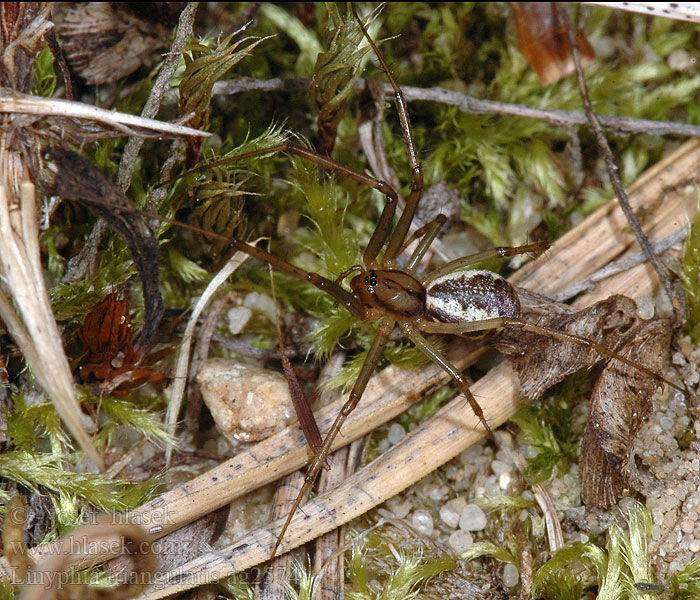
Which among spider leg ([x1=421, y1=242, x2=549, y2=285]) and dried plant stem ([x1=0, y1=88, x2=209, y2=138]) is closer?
dried plant stem ([x1=0, y1=88, x2=209, y2=138])

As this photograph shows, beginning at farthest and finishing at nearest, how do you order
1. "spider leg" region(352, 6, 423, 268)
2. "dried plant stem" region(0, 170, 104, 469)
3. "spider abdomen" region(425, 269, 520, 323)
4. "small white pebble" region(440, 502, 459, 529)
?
1. "spider leg" region(352, 6, 423, 268)
2. "spider abdomen" region(425, 269, 520, 323)
3. "small white pebble" region(440, 502, 459, 529)
4. "dried plant stem" region(0, 170, 104, 469)

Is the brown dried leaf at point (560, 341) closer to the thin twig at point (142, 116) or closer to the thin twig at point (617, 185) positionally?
the thin twig at point (617, 185)

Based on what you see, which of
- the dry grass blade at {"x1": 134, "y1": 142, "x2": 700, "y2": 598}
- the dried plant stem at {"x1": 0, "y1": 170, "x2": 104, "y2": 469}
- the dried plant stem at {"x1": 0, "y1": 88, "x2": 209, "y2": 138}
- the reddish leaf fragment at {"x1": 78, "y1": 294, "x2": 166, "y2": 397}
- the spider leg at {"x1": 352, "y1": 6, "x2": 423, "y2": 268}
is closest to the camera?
the dried plant stem at {"x1": 0, "y1": 170, "x2": 104, "y2": 469}

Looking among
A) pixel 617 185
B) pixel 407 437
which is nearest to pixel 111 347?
pixel 407 437

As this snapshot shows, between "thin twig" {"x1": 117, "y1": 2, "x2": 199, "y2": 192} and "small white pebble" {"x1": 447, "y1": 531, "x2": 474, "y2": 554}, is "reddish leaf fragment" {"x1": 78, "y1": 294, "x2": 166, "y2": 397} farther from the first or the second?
"small white pebble" {"x1": 447, "y1": 531, "x2": 474, "y2": 554}

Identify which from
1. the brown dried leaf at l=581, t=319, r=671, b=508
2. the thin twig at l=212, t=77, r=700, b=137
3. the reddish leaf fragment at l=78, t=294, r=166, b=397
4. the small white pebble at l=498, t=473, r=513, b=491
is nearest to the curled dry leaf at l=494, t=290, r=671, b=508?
the brown dried leaf at l=581, t=319, r=671, b=508

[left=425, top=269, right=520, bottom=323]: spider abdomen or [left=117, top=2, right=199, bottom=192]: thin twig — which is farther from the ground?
[left=117, top=2, right=199, bottom=192]: thin twig

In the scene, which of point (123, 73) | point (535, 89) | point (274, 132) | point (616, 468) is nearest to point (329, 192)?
point (274, 132)

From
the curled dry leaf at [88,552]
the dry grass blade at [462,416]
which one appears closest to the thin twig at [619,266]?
the dry grass blade at [462,416]
